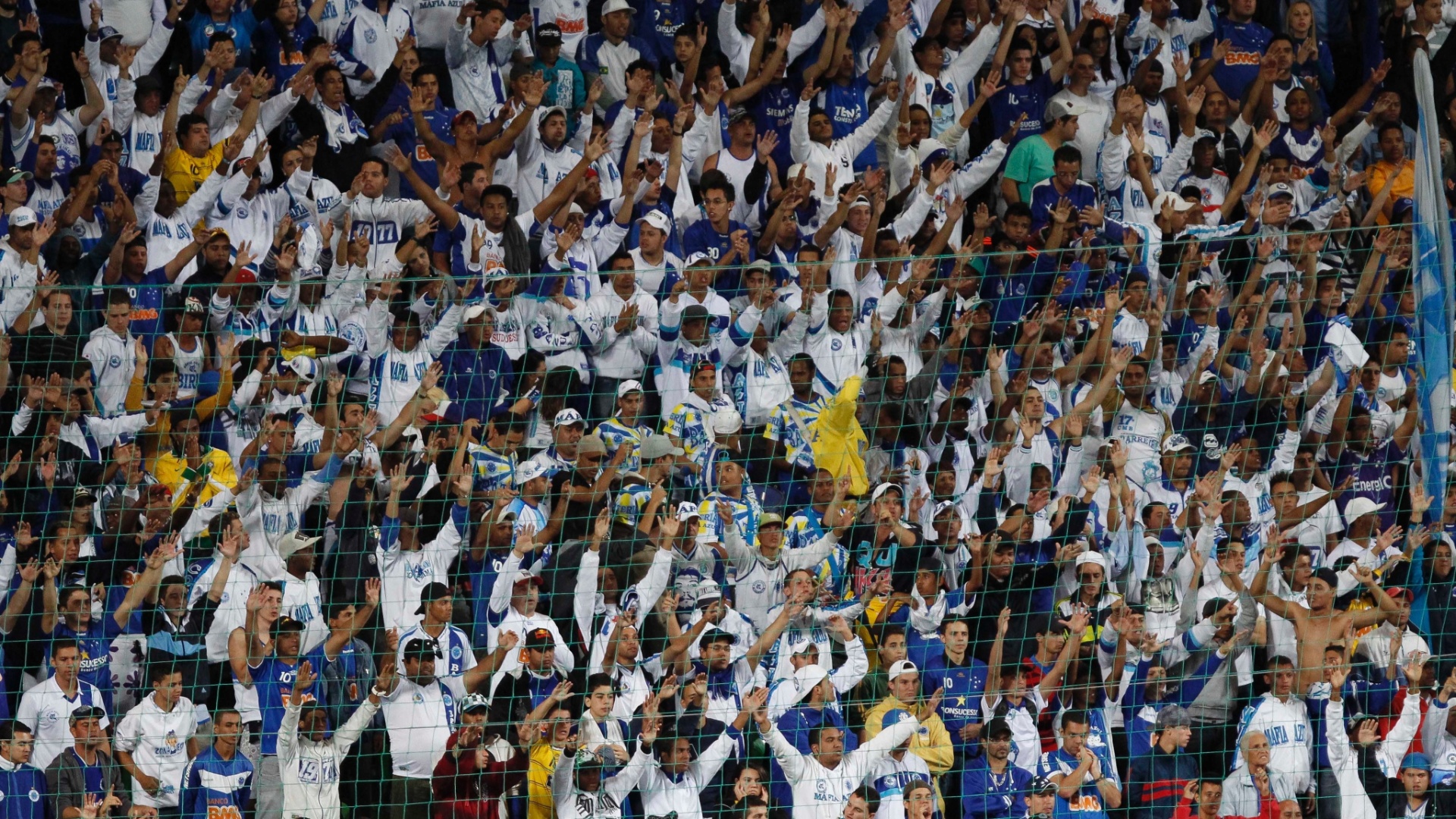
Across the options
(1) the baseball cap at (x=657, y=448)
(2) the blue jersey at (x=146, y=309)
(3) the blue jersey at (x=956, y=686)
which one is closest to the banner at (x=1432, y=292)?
(3) the blue jersey at (x=956, y=686)

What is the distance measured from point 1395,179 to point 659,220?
522 centimetres

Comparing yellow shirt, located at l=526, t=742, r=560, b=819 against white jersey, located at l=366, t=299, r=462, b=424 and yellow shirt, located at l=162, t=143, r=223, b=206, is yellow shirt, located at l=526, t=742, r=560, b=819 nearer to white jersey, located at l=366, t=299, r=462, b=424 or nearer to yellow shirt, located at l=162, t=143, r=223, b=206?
white jersey, located at l=366, t=299, r=462, b=424

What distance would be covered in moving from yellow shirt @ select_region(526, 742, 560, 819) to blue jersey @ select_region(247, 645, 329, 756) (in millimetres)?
1235

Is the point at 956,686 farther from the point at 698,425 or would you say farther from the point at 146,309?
the point at 146,309

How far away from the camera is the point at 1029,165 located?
15.5m

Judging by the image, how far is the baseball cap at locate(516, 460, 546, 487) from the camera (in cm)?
1277

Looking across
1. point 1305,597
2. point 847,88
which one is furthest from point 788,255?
point 1305,597

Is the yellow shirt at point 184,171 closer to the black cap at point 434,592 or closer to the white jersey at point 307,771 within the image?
the black cap at point 434,592

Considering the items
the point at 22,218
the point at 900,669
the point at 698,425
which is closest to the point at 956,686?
the point at 900,669

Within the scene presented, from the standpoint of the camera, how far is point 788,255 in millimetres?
14742

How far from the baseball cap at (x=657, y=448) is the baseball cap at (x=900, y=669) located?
172 centimetres

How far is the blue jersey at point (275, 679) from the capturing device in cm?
1196

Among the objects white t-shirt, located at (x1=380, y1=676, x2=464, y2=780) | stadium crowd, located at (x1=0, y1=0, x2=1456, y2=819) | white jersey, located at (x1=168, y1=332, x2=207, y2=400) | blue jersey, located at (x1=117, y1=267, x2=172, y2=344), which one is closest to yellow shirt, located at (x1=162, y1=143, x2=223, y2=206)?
stadium crowd, located at (x1=0, y1=0, x2=1456, y2=819)

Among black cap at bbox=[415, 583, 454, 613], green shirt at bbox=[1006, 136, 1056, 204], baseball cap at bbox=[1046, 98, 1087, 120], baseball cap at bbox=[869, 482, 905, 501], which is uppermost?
baseball cap at bbox=[1046, 98, 1087, 120]
